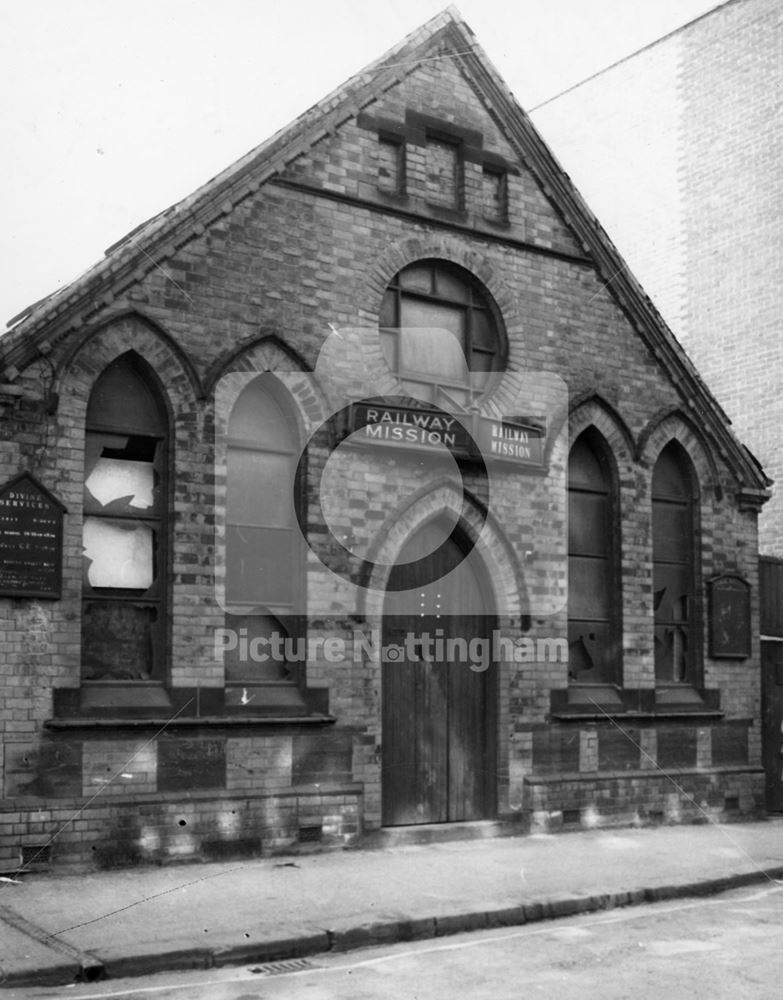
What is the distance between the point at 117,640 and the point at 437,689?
3.52m

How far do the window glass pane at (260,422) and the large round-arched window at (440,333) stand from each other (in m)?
1.48

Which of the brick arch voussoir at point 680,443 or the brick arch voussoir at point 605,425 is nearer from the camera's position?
the brick arch voussoir at point 605,425

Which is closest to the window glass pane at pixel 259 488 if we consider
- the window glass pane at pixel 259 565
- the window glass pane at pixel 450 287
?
the window glass pane at pixel 259 565

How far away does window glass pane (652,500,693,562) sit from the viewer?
49.3 ft

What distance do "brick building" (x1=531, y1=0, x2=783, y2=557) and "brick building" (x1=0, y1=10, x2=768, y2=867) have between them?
477cm

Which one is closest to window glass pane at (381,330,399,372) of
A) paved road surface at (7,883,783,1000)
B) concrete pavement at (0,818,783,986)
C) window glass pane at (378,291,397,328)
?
window glass pane at (378,291,397,328)

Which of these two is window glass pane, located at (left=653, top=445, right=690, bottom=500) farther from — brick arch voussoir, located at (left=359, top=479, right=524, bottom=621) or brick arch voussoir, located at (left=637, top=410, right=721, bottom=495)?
brick arch voussoir, located at (left=359, top=479, right=524, bottom=621)

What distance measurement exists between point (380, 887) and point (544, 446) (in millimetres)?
5544

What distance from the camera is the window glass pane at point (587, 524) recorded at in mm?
14352

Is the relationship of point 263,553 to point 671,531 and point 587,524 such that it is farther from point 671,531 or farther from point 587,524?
point 671,531

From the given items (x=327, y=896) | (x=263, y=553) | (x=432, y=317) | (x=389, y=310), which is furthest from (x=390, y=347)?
(x=327, y=896)

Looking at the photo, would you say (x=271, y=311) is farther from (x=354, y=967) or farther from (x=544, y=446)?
(x=354, y=967)

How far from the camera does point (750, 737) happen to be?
15.3 m

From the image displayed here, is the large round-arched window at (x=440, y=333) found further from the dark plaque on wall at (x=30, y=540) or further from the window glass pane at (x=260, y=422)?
the dark plaque on wall at (x=30, y=540)
